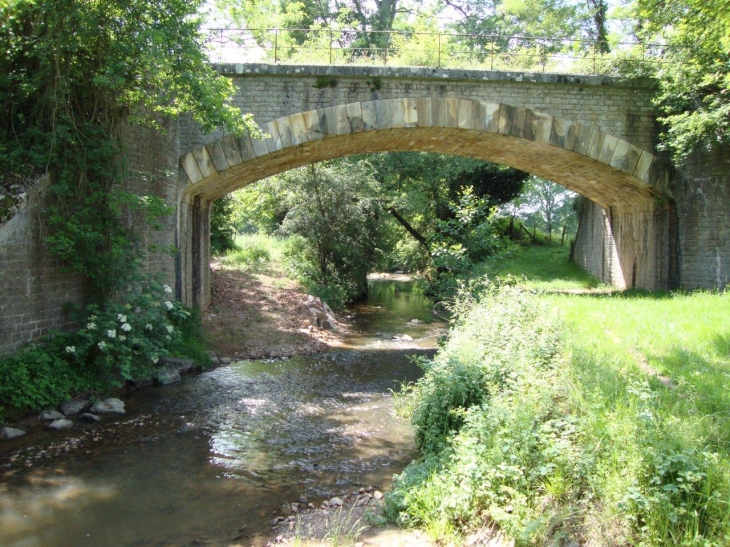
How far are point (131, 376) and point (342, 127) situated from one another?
239 inches

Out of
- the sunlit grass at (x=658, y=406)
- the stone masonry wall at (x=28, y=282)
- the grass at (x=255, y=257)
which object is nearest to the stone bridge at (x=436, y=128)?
the stone masonry wall at (x=28, y=282)

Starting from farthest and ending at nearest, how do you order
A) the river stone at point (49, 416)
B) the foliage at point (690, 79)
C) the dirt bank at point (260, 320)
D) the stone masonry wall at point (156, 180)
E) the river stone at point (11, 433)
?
the dirt bank at point (260, 320) → the foliage at point (690, 79) → the stone masonry wall at point (156, 180) → the river stone at point (49, 416) → the river stone at point (11, 433)

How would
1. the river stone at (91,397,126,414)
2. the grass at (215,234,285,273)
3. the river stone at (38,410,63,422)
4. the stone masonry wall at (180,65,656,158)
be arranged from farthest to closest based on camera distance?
the grass at (215,234,285,273)
the stone masonry wall at (180,65,656,158)
the river stone at (91,397,126,414)
the river stone at (38,410,63,422)

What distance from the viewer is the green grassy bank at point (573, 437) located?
312 centimetres

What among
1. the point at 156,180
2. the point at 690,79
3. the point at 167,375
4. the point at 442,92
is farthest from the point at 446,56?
the point at 167,375

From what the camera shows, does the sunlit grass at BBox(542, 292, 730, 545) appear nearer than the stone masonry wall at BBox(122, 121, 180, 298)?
Yes

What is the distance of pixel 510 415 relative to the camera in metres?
4.29

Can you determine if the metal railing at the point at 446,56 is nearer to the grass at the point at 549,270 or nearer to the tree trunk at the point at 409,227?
the grass at the point at 549,270

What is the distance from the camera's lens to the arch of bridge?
10625mm

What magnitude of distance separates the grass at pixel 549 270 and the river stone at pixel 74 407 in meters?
11.2

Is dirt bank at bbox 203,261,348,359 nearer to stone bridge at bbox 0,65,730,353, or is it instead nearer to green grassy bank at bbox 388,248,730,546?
stone bridge at bbox 0,65,730,353

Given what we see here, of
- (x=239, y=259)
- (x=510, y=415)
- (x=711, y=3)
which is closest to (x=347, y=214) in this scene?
(x=239, y=259)

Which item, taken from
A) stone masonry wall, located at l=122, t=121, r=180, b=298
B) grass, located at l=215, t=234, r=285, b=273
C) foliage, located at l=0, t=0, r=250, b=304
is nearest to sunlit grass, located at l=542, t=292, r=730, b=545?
foliage, located at l=0, t=0, r=250, b=304

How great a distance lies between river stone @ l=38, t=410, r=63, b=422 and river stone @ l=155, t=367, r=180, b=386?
191 centimetres
